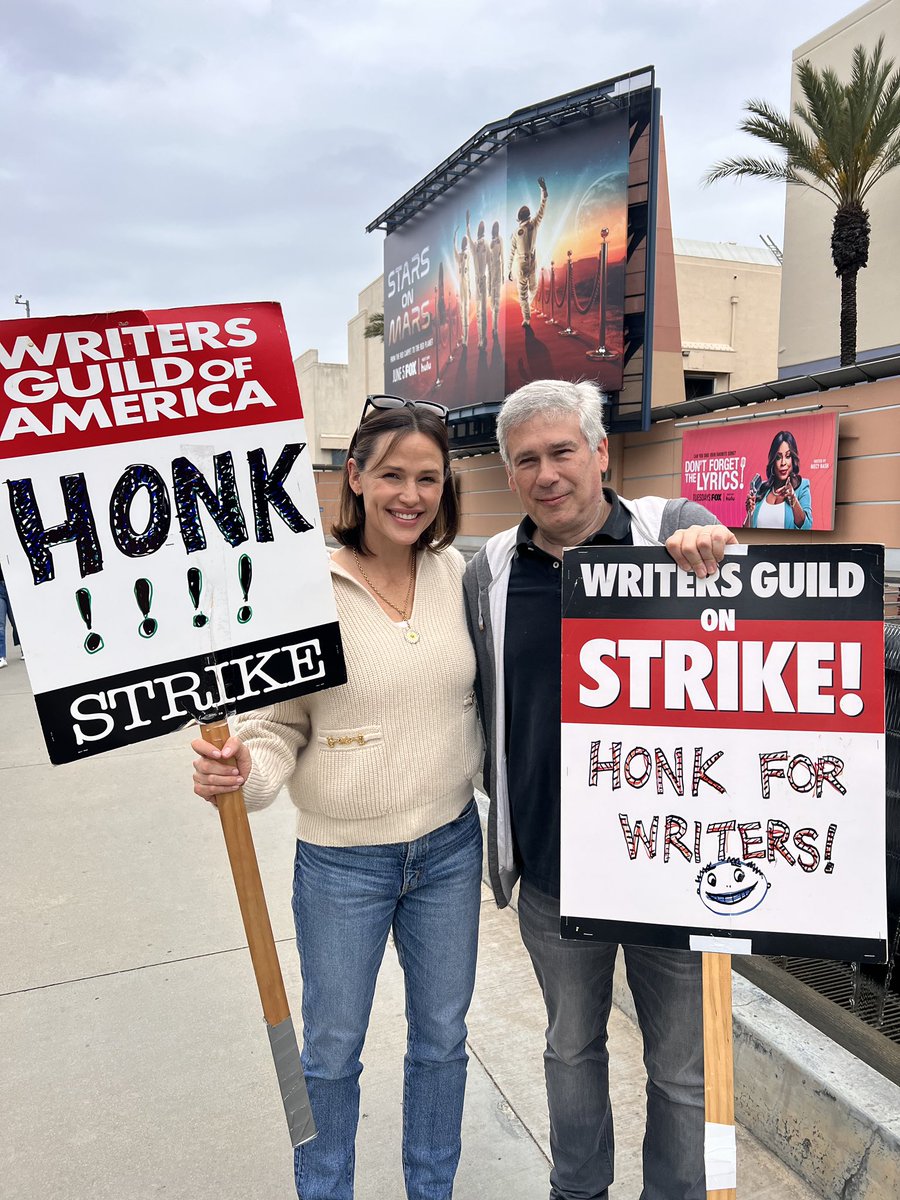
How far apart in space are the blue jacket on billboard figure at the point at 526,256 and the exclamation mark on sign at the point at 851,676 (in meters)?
18.4

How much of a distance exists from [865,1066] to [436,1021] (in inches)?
43.0

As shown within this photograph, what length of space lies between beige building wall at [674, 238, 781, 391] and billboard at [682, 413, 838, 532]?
11720 mm

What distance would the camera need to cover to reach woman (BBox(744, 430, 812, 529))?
1283 cm

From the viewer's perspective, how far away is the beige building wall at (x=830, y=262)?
50.8 ft

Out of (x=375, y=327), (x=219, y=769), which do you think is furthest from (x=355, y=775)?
(x=375, y=327)

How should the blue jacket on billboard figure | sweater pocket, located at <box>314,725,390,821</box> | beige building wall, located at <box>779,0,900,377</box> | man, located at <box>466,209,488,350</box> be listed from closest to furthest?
sweater pocket, located at <box>314,725,390,821</box>, beige building wall, located at <box>779,0,900,377</box>, the blue jacket on billboard figure, man, located at <box>466,209,488,350</box>

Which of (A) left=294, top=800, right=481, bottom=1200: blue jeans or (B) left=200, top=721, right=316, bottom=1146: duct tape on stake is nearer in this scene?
(B) left=200, top=721, right=316, bottom=1146: duct tape on stake

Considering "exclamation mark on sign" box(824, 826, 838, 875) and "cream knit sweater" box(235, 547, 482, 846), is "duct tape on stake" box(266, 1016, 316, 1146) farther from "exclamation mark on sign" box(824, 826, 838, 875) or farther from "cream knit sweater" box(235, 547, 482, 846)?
"exclamation mark on sign" box(824, 826, 838, 875)

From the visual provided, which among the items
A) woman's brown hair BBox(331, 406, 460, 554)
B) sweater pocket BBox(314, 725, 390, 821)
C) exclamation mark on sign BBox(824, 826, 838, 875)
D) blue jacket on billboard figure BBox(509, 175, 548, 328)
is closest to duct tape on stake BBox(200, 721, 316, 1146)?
sweater pocket BBox(314, 725, 390, 821)

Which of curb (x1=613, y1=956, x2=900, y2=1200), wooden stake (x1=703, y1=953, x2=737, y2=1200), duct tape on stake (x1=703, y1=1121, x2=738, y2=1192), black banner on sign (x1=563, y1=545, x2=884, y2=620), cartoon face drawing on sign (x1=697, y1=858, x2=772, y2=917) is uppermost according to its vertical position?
black banner on sign (x1=563, y1=545, x2=884, y2=620)

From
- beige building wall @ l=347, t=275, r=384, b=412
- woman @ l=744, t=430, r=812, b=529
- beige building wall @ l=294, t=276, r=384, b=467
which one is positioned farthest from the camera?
beige building wall @ l=294, t=276, r=384, b=467

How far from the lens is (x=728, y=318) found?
26.4 meters

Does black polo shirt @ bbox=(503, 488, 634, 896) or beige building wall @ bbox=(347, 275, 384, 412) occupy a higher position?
beige building wall @ bbox=(347, 275, 384, 412)

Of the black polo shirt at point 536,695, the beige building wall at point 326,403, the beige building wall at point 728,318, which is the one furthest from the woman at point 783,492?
the beige building wall at point 326,403
